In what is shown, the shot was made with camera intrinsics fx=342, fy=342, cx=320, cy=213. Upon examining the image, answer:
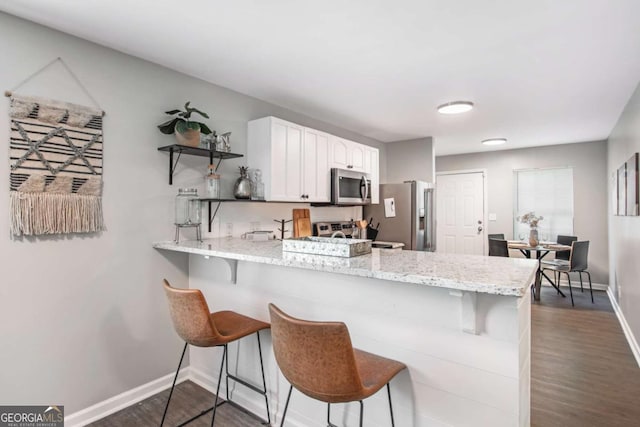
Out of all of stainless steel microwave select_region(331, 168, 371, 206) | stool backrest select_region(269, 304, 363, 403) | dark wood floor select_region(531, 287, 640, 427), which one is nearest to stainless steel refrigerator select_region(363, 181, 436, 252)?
stainless steel microwave select_region(331, 168, 371, 206)

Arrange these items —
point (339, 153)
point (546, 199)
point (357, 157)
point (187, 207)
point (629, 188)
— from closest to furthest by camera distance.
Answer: point (187, 207), point (629, 188), point (339, 153), point (357, 157), point (546, 199)

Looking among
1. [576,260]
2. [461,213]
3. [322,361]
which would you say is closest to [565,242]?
[576,260]

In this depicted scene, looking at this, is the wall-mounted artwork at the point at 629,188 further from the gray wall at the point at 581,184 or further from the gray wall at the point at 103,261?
the gray wall at the point at 103,261

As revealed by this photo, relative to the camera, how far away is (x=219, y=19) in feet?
6.17

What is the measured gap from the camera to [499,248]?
466 centimetres

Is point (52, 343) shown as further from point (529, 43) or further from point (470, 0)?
point (529, 43)

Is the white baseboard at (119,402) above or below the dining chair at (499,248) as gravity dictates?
below

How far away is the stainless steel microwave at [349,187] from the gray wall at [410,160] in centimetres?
99

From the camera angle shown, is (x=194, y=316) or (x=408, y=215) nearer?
(x=194, y=316)

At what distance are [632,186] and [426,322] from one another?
2716 millimetres

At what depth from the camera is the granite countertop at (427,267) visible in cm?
118

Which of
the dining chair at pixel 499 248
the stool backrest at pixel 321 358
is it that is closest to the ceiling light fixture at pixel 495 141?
the dining chair at pixel 499 248

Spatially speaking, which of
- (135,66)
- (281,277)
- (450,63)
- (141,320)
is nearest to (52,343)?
(141,320)

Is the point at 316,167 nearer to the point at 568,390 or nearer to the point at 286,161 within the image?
the point at 286,161
